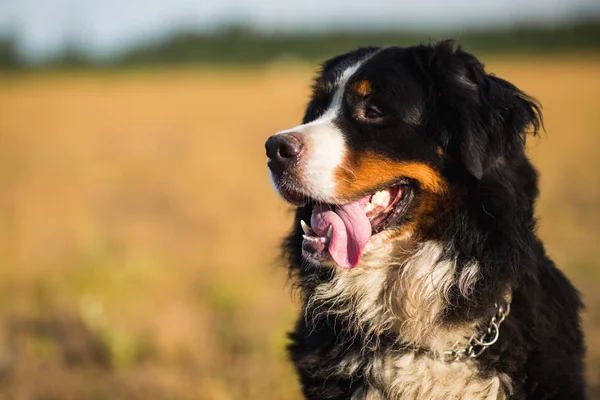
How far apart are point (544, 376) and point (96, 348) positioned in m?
3.70

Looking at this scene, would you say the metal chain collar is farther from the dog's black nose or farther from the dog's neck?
the dog's black nose

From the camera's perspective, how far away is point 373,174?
10.7 feet

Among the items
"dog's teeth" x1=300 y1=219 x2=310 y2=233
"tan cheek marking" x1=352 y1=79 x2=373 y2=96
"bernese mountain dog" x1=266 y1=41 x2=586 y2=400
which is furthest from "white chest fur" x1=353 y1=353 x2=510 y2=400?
"tan cheek marking" x1=352 y1=79 x2=373 y2=96

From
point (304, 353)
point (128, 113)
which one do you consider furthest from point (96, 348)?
point (128, 113)

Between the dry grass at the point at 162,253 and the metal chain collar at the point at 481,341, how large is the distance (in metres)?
1.14

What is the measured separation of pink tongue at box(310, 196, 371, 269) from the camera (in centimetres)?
332

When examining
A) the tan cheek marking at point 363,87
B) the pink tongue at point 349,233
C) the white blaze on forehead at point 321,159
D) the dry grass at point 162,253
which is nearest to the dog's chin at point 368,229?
the pink tongue at point 349,233

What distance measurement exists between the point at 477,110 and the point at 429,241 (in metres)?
0.65

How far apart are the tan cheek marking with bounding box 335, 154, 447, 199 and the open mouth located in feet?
0.31

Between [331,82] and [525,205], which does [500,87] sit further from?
[331,82]

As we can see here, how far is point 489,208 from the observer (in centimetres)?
321

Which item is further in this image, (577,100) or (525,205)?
(577,100)

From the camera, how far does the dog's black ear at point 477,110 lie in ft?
10.5

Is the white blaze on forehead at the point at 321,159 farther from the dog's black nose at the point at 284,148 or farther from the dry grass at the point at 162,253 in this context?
the dry grass at the point at 162,253
